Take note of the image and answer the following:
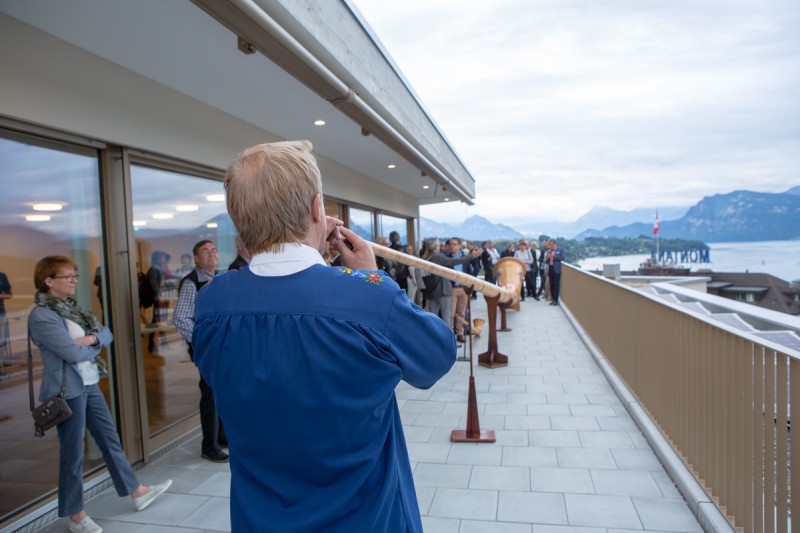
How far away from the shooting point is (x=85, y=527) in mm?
2916

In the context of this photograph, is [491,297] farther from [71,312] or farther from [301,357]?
[301,357]

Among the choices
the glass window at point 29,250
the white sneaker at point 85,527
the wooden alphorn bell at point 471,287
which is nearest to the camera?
the wooden alphorn bell at point 471,287

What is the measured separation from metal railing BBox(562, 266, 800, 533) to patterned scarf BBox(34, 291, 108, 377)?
3627 millimetres

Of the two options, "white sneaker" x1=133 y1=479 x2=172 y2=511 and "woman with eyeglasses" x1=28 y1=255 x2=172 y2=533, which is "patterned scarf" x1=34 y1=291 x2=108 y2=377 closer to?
"woman with eyeglasses" x1=28 y1=255 x2=172 y2=533

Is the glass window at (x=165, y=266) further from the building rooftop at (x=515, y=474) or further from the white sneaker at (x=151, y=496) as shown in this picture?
the white sneaker at (x=151, y=496)

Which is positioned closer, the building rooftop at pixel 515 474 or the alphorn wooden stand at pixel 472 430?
the building rooftop at pixel 515 474

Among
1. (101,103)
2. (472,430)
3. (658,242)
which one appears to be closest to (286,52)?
(101,103)

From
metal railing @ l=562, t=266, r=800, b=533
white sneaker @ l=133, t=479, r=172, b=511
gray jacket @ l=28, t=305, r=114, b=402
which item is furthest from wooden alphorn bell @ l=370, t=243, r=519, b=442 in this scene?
white sneaker @ l=133, t=479, r=172, b=511

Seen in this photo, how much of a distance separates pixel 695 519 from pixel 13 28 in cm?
489

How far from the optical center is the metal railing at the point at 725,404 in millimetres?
2014

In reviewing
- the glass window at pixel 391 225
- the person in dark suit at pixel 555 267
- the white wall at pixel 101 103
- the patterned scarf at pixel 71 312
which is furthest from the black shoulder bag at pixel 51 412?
the person in dark suit at pixel 555 267

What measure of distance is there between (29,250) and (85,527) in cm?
177

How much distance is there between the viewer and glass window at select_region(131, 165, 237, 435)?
13.7ft

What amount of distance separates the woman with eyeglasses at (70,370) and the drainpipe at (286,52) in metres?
1.75
